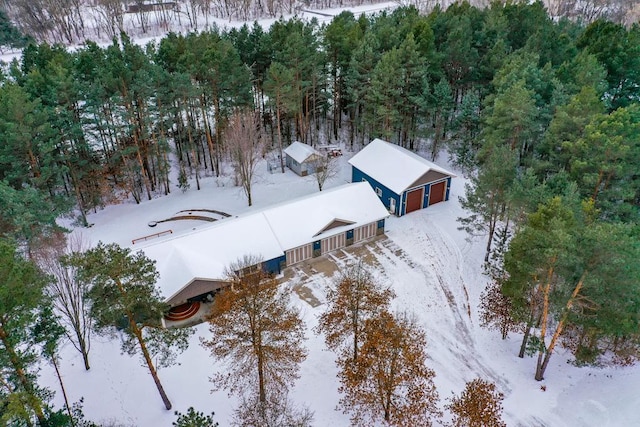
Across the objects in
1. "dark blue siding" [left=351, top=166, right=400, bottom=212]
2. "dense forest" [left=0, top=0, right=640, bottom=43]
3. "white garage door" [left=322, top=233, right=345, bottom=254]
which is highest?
"dense forest" [left=0, top=0, right=640, bottom=43]

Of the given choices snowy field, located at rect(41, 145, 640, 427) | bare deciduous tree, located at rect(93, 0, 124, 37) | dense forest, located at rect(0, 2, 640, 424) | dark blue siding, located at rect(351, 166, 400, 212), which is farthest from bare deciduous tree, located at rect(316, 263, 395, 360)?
bare deciduous tree, located at rect(93, 0, 124, 37)

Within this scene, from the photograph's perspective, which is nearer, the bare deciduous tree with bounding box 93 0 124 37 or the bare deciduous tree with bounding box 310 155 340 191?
the bare deciduous tree with bounding box 310 155 340 191

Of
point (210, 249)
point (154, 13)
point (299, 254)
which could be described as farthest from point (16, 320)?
point (154, 13)

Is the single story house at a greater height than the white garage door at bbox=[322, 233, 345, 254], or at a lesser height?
greater

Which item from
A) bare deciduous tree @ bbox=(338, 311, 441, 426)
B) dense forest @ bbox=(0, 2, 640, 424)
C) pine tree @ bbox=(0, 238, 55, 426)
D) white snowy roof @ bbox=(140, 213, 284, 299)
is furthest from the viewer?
white snowy roof @ bbox=(140, 213, 284, 299)

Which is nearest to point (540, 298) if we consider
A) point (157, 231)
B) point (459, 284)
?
point (459, 284)

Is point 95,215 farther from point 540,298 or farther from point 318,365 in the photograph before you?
point 540,298

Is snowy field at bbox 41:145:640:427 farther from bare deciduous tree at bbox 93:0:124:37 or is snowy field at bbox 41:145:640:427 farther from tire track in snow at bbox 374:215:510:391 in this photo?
bare deciduous tree at bbox 93:0:124:37
